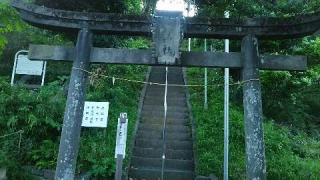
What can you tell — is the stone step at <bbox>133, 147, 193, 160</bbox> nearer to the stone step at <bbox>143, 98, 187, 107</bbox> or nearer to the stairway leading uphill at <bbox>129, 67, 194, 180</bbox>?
the stairway leading uphill at <bbox>129, 67, 194, 180</bbox>

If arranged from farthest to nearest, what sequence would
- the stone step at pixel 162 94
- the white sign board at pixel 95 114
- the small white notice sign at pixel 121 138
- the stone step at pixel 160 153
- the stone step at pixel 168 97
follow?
the stone step at pixel 162 94 < the stone step at pixel 168 97 < the stone step at pixel 160 153 < the white sign board at pixel 95 114 < the small white notice sign at pixel 121 138

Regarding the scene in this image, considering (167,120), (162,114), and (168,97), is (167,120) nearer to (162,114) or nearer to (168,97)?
(162,114)

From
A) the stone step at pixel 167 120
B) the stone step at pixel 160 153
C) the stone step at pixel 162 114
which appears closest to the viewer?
the stone step at pixel 160 153

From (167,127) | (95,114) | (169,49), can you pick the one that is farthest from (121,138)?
(167,127)

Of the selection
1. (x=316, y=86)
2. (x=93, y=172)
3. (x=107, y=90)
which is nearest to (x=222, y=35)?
(x=93, y=172)

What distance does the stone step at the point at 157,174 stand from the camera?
33.9ft

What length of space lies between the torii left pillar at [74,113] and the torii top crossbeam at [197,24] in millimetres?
285

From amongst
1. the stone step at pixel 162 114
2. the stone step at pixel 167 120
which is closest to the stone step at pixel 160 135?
the stone step at pixel 167 120

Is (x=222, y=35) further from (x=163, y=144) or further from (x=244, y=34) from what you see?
(x=163, y=144)

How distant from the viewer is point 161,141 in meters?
12.0

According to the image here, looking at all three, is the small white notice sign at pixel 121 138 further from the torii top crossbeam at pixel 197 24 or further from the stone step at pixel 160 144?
the stone step at pixel 160 144

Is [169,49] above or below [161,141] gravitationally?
above

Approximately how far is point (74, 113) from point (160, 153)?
4692 mm

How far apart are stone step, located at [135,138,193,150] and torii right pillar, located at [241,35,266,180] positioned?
474cm
